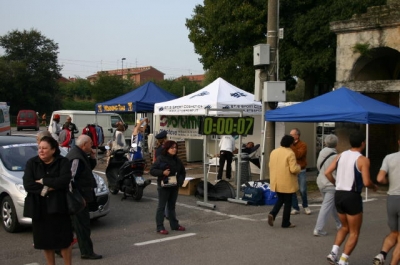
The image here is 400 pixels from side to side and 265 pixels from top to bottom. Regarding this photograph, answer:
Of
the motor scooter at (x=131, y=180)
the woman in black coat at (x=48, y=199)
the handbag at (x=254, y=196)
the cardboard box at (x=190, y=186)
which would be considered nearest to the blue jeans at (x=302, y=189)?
the handbag at (x=254, y=196)

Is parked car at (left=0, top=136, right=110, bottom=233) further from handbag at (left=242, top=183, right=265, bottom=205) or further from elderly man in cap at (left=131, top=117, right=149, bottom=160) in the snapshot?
elderly man in cap at (left=131, top=117, right=149, bottom=160)

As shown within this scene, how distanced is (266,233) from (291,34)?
612 inches

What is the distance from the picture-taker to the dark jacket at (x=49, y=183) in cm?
490

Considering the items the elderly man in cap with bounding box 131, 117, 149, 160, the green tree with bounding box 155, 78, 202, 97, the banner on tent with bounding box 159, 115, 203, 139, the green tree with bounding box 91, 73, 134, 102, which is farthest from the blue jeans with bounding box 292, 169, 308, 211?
the green tree with bounding box 155, 78, 202, 97

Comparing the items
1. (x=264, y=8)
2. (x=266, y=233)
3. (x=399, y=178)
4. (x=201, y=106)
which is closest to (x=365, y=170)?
(x=399, y=178)

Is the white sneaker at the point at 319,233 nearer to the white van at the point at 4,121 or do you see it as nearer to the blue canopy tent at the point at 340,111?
the blue canopy tent at the point at 340,111

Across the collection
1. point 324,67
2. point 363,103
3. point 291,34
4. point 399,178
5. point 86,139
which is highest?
point 291,34

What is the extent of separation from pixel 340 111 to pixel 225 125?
284 cm

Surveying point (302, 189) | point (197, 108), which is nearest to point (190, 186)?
point (302, 189)

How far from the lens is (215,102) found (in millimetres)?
13812

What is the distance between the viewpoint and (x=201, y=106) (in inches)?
549

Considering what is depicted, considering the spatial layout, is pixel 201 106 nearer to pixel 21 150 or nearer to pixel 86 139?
pixel 21 150

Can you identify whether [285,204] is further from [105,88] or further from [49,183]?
[105,88]

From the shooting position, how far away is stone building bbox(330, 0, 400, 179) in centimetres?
1254
